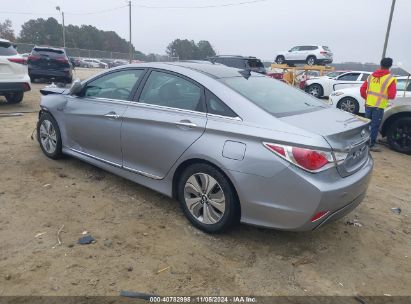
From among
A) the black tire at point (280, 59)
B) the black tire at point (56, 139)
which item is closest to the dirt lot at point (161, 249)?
the black tire at point (56, 139)

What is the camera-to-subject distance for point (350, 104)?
1177cm

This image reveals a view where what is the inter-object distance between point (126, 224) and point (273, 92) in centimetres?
196

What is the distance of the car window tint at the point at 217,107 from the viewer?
3.33 meters

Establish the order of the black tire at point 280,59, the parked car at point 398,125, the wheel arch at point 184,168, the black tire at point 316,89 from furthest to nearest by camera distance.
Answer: the black tire at point 280,59 → the black tire at point 316,89 → the parked car at point 398,125 → the wheel arch at point 184,168

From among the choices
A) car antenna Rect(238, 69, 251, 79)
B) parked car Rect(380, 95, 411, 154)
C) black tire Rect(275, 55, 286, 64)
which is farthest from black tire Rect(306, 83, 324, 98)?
car antenna Rect(238, 69, 251, 79)

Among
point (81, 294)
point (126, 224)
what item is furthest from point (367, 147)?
point (81, 294)

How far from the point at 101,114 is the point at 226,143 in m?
1.81

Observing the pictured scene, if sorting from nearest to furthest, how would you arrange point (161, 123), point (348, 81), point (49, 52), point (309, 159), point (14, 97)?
point (309, 159), point (161, 123), point (14, 97), point (49, 52), point (348, 81)

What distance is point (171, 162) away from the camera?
3643mm

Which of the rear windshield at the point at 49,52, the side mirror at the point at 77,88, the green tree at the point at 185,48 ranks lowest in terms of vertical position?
the side mirror at the point at 77,88

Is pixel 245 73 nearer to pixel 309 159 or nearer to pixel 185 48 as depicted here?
pixel 309 159

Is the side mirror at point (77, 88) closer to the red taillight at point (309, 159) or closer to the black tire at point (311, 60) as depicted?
the red taillight at point (309, 159)

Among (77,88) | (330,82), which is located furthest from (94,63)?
(77,88)

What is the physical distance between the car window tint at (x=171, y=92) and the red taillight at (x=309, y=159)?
1.05m
